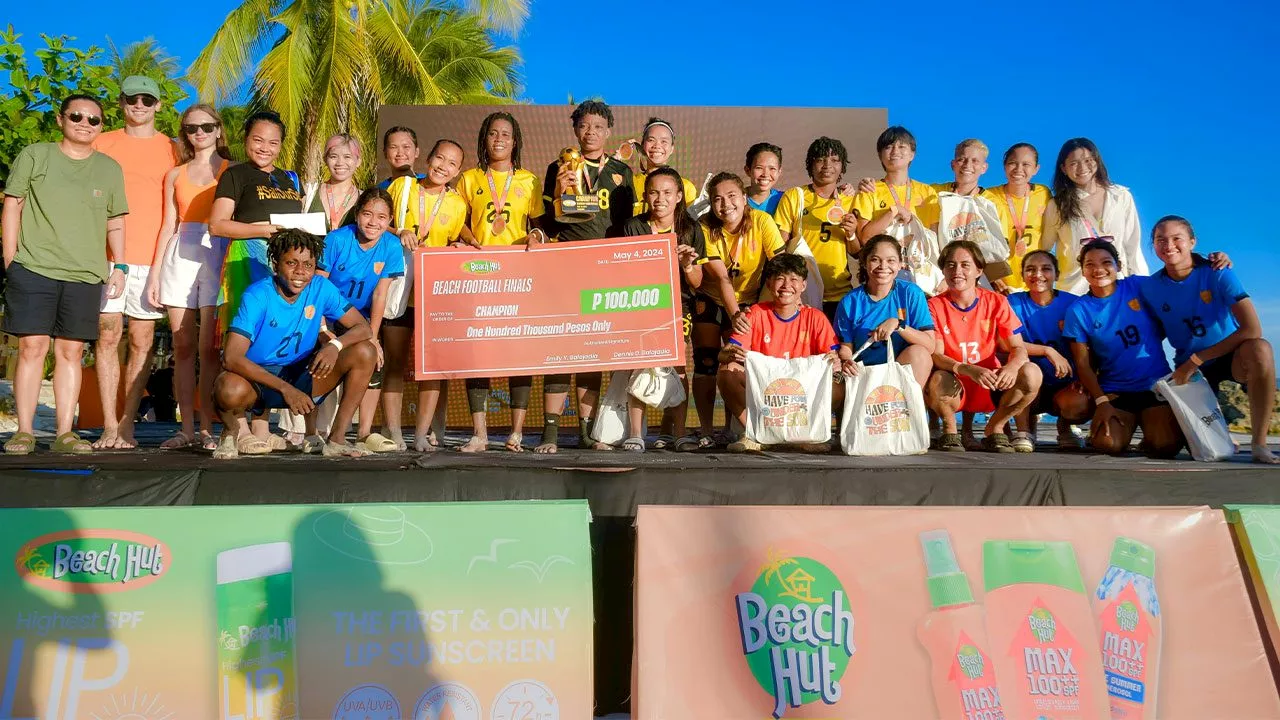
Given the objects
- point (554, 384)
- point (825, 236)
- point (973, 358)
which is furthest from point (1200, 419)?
point (554, 384)

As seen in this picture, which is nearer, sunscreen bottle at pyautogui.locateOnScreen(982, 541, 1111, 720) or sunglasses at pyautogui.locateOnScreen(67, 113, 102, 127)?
sunscreen bottle at pyautogui.locateOnScreen(982, 541, 1111, 720)

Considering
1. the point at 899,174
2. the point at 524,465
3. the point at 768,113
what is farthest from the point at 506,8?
the point at 524,465

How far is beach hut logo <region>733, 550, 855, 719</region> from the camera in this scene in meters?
2.71

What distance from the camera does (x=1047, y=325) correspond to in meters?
5.17

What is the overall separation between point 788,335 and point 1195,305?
2501mm

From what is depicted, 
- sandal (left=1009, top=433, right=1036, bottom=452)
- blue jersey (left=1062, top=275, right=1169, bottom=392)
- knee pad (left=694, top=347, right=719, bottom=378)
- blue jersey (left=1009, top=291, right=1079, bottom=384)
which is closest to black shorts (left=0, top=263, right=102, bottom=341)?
knee pad (left=694, top=347, right=719, bottom=378)

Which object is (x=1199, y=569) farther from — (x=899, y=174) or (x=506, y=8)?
(x=506, y=8)

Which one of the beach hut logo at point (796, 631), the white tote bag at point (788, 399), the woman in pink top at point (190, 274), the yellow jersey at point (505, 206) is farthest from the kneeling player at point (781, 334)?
the woman in pink top at point (190, 274)

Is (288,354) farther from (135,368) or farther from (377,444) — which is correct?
(135,368)

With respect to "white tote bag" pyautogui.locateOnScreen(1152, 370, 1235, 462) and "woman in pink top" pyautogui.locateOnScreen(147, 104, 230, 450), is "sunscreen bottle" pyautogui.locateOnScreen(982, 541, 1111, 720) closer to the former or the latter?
"white tote bag" pyautogui.locateOnScreen(1152, 370, 1235, 462)

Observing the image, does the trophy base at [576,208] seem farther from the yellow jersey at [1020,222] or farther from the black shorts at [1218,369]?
the black shorts at [1218,369]

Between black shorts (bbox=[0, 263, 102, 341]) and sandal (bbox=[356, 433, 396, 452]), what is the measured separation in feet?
5.31

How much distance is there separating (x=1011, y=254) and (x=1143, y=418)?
156 centimetres

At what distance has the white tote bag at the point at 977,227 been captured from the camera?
18.0ft
